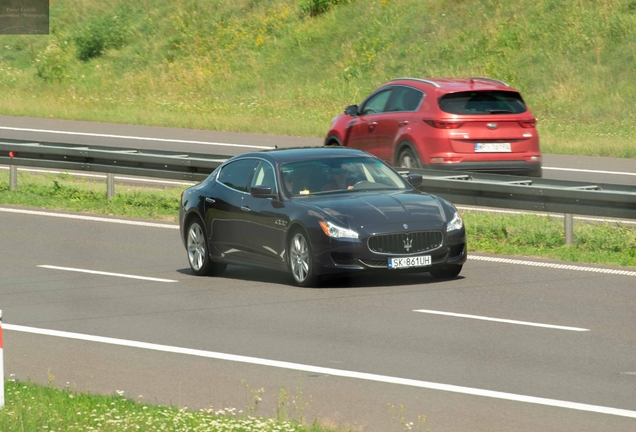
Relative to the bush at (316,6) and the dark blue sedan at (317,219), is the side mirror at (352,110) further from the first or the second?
the bush at (316,6)

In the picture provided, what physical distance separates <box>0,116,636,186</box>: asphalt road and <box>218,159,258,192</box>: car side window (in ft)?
31.7

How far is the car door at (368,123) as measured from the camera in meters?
20.5

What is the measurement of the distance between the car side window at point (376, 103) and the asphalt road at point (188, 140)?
14.7 feet

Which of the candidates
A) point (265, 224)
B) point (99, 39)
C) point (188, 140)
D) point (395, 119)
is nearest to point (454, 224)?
point (265, 224)

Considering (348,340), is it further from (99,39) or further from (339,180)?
(99,39)

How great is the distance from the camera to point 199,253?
14.8 m

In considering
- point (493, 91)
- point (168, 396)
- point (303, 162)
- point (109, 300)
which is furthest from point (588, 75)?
point (168, 396)

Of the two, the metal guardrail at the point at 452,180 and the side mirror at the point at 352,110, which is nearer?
the metal guardrail at the point at 452,180

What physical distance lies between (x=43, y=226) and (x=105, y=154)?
297 cm

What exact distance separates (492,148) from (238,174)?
18.1 feet

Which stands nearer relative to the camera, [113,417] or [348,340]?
[113,417]

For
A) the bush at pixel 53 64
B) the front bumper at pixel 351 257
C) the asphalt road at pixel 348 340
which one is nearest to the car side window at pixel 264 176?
the asphalt road at pixel 348 340

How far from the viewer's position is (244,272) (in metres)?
15.0

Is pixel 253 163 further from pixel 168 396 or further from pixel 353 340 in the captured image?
pixel 168 396
